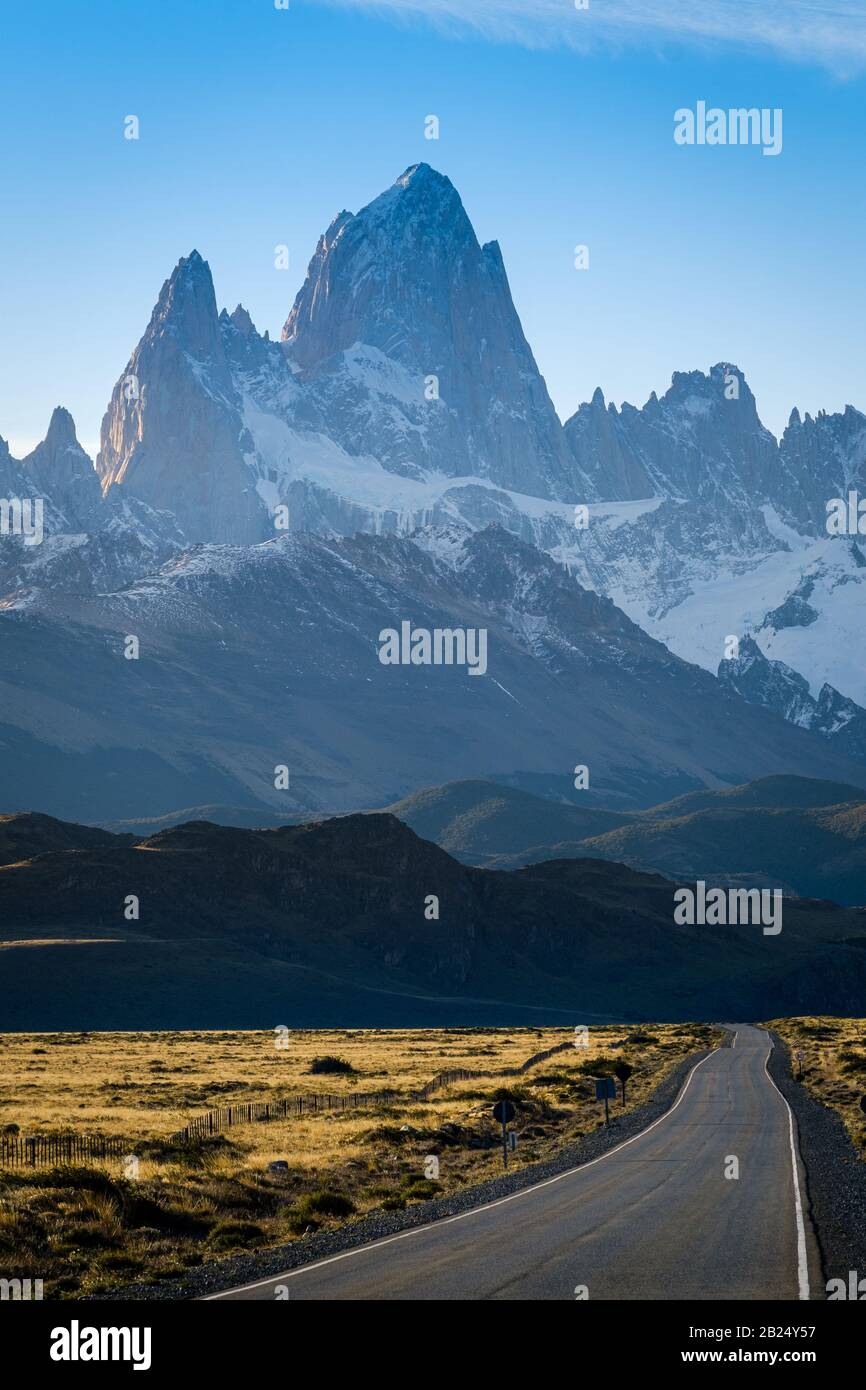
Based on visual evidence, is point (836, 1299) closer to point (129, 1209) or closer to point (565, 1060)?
point (129, 1209)

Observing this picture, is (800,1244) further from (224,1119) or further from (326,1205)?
(224,1119)

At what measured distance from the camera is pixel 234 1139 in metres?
54.7

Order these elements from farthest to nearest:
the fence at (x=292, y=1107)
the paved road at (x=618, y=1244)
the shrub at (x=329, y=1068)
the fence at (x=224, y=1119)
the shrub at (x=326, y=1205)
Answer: the shrub at (x=329, y=1068)
the fence at (x=292, y=1107)
the fence at (x=224, y=1119)
the shrub at (x=326, y=1205)
the paved road at (x=618, y=1244)

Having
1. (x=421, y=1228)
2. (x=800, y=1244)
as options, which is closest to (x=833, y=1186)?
(x=800, y=1244)

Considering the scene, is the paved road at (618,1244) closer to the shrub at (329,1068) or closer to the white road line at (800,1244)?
the white road line at (800,1244)

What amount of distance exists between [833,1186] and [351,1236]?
515 inches

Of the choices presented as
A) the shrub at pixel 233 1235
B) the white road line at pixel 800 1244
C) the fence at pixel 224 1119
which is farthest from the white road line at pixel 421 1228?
the fence at pixel 224 1119

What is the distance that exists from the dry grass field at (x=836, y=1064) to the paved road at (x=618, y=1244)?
794 cm

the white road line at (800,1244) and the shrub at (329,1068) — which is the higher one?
the white road line at (800,1244)

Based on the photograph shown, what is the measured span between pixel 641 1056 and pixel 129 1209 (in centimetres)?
7385

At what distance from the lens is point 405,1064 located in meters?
102

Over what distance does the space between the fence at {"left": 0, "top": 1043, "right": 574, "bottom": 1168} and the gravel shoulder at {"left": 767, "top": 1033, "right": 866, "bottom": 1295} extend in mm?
18927

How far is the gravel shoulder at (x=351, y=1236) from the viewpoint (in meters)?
27.9
